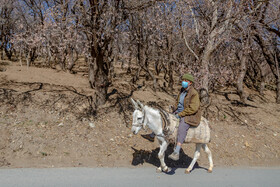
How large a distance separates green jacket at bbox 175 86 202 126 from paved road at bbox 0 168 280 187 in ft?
4.67

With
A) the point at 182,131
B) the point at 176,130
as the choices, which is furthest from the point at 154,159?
the point at 182,131

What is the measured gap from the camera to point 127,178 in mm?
5352

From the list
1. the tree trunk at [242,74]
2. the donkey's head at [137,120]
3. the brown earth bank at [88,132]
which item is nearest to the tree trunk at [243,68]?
the tree trunk at [242,74]

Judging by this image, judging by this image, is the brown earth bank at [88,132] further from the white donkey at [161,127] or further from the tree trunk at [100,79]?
the white donkey at [161,127]

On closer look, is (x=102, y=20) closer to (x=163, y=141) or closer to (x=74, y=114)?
(x=74, y=114)

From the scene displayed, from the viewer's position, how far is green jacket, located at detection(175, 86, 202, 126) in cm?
562

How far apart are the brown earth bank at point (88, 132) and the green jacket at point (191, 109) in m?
1.87

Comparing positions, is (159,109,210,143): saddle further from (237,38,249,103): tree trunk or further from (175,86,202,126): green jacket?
(237,38,249,103): tree trunk

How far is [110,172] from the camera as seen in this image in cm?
566

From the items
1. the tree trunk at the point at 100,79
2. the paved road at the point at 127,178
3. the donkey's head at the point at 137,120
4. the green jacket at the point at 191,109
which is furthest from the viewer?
the tree trunk at the point at 100,79

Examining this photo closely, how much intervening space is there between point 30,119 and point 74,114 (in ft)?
5.02

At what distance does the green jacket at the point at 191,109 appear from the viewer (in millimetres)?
5625

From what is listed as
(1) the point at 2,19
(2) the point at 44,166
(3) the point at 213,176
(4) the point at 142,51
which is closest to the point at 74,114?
(2) the point at 44,166

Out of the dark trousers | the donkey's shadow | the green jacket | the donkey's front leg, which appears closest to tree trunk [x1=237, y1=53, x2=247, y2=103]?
the donkey's shadow
